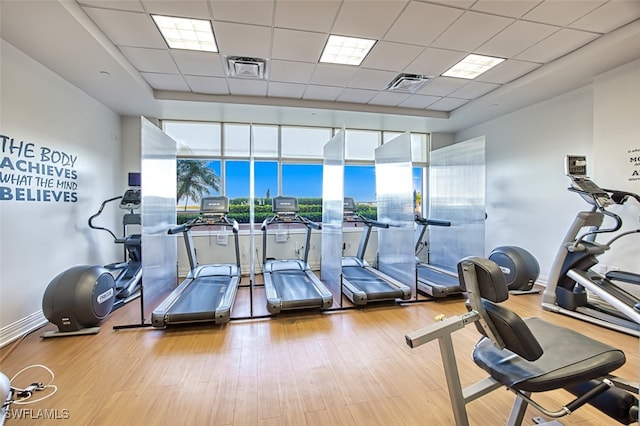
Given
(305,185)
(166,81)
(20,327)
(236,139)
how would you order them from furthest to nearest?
(305,185), (236,139), (166,81), (20,327)

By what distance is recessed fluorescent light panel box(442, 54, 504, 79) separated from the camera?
3795 mm

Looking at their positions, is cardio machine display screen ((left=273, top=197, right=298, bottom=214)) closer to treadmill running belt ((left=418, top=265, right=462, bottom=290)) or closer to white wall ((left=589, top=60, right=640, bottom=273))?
treadmill running belt ((left=418, top=265, right=462, bottom=290))

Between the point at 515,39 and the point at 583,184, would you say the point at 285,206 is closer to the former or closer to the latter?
the point at 515,39

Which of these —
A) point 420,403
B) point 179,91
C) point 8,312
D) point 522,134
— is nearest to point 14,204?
point 8,312

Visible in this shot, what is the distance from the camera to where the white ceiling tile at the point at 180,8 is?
106 inches

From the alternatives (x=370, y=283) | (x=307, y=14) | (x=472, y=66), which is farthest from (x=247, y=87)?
(x=370, y=283)

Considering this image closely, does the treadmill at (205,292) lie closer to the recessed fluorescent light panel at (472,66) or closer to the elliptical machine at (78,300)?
the elliptical machine at (78,300)

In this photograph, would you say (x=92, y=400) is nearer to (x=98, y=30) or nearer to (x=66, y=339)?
(x=66, y=339)

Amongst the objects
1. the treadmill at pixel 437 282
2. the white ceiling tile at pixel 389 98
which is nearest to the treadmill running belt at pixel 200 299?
the treadmill at pixel 437 282

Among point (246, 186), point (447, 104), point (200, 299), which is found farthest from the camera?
point (246, 186)

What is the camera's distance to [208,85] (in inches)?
177

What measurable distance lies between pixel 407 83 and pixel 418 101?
38.7 inches

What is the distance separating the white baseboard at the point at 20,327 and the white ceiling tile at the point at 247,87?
3950 millimetres

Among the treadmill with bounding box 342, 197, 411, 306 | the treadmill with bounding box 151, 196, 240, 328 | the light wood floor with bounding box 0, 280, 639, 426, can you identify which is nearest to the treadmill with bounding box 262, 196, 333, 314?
the light wood floor with bounding box 0, 280, 639, 426
